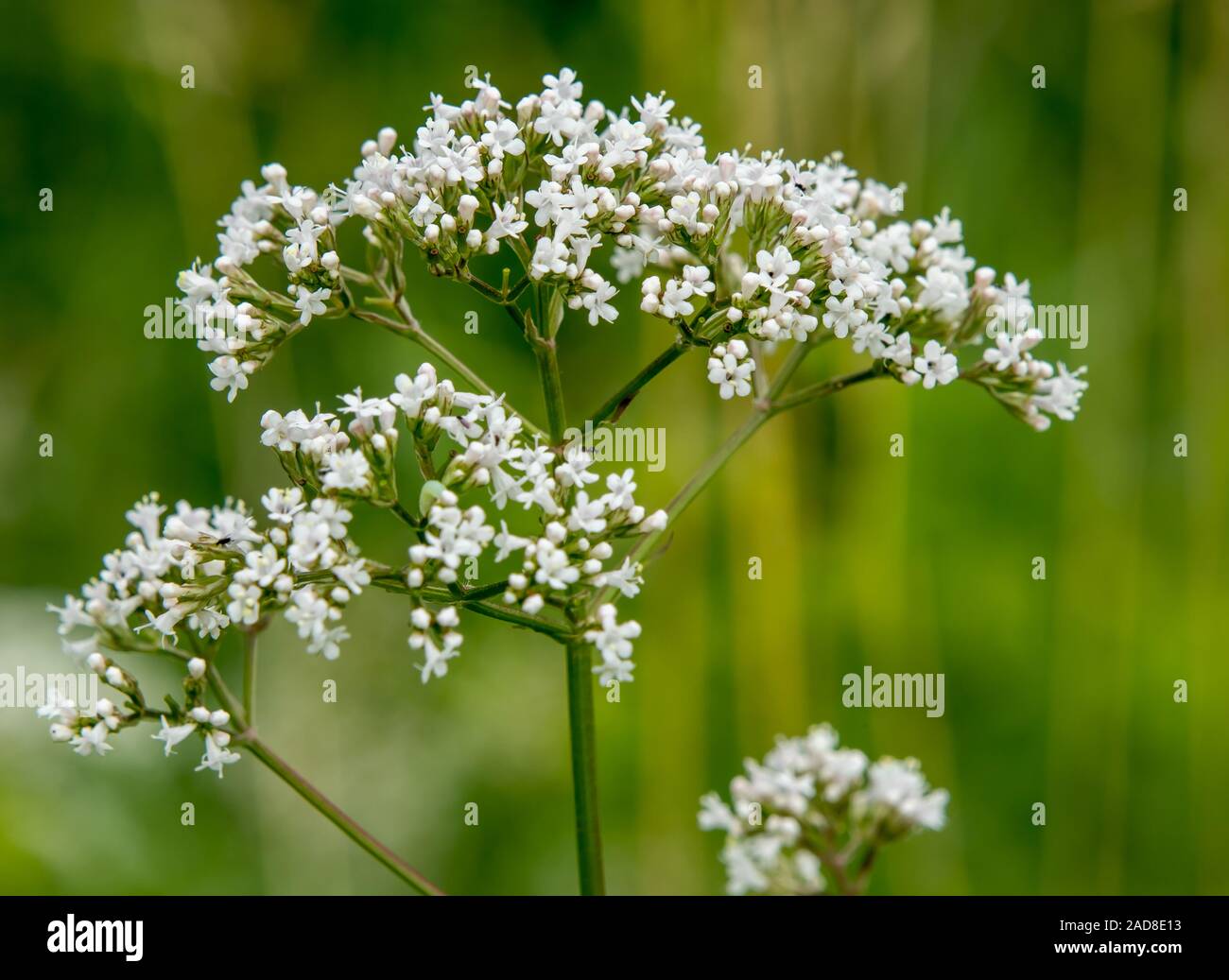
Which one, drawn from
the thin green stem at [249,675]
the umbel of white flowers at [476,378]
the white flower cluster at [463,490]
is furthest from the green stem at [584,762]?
the thin green stem at [249,675]

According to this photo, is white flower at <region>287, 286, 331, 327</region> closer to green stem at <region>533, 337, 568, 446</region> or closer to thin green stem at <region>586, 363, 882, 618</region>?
green stem at <region>533, 337, 568, 446</region>

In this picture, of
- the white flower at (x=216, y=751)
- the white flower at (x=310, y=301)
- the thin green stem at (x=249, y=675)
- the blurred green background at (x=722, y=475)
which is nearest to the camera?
the white flower at (x=216, y=751)

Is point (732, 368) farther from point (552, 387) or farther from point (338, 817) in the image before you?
point (338, 817)

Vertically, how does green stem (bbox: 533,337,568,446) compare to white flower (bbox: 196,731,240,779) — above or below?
above

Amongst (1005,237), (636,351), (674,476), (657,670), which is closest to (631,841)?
(657,670)

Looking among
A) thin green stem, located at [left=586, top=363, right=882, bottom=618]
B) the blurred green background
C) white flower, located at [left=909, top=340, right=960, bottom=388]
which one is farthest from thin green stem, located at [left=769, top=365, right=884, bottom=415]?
the blurred green background

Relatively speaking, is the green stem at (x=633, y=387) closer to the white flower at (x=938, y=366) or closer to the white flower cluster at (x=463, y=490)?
the white flower cluster at (x=463, y=490)

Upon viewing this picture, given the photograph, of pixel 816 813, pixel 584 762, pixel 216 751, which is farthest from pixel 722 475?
pixel 216 751
